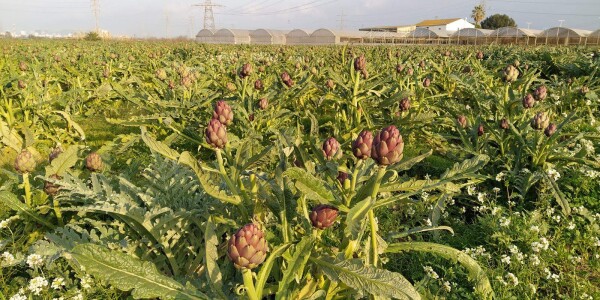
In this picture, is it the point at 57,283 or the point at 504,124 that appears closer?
the point at 57,283

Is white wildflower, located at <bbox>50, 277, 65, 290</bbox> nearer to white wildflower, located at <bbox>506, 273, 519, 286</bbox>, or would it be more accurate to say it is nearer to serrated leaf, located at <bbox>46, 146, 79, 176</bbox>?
serrated leaf, located at <bbox>46, 146, 79, 176</bbox>

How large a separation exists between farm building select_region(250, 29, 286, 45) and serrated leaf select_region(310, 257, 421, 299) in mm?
35410

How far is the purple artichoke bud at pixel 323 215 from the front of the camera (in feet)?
4.60

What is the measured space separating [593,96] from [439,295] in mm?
4126

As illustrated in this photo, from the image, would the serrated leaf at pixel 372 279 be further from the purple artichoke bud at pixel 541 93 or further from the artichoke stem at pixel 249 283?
the purple artichoke bud at pixel 541 93

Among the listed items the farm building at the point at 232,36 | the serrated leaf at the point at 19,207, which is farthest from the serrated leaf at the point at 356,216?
the farm building at the point at 232,36

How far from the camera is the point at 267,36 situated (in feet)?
117

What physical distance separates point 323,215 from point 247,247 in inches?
12.4

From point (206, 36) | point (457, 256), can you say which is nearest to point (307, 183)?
point (457, 256)

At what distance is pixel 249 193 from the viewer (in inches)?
67.3

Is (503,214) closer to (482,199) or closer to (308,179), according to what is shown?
(482,199)

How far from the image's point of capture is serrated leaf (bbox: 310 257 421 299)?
1.33m

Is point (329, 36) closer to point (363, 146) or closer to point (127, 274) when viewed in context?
point (363, 146)

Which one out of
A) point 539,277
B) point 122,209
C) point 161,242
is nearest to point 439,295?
point 539,277
